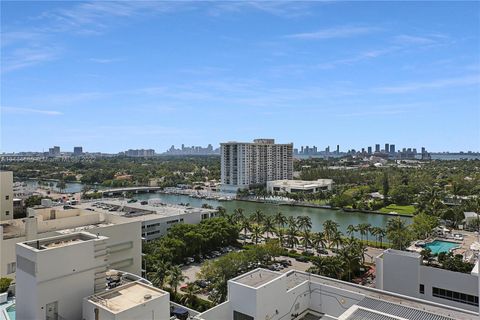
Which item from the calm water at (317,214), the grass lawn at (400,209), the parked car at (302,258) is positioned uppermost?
the grass lawn at (400,209)

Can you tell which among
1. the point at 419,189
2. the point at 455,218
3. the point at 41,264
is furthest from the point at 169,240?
the point at 419,189

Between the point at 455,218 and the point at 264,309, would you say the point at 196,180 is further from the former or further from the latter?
the point at 264,309

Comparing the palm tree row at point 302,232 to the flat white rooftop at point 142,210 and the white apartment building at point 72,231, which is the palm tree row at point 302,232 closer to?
the flat white rooftop at point 142,210

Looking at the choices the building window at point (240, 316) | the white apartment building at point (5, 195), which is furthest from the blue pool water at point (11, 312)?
the white apartment building at point (5, 195)

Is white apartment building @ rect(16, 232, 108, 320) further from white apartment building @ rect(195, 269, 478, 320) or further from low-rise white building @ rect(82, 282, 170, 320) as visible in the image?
white apartment building @ rect(195, 269, 478, 320)

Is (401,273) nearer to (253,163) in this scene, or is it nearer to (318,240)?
(318,240)

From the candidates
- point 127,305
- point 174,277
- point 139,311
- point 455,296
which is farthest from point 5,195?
point 455,296

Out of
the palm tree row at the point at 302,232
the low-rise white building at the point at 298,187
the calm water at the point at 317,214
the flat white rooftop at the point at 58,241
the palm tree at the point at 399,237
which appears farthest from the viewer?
the low-rise white building at the point at 298,187
